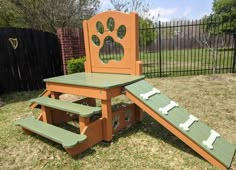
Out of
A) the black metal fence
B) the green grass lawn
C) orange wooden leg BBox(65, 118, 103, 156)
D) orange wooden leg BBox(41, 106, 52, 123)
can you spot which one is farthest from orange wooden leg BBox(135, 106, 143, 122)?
the black metal fence

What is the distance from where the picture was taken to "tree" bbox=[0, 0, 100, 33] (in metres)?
9.48

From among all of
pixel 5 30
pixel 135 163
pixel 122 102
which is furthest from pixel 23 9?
pixel 135 163

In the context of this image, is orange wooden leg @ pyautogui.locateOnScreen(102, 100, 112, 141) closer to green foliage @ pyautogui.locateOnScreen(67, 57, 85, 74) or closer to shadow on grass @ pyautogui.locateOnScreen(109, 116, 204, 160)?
shadow on grass @ pyautogui.locateOnScreen(109, 116, 204, 160)

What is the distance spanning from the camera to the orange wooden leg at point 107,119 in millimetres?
2807

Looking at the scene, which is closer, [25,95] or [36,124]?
[36,124]

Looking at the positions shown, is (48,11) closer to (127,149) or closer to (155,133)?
(155,133)

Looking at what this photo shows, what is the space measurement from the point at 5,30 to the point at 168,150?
216 inches

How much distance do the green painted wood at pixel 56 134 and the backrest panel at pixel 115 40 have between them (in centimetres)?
→ 144

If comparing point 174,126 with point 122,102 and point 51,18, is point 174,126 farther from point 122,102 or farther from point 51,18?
point 51,18

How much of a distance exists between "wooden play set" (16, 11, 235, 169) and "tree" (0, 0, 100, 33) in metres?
6.77

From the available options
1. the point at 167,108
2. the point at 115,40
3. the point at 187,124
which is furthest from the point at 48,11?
the point at 187,124

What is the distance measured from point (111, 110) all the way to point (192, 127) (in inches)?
46.1

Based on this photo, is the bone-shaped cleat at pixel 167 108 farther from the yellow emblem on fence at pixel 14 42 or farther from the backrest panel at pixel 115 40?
the yellow emblem on fence at pixel 14 42

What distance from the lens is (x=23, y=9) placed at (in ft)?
31.8
